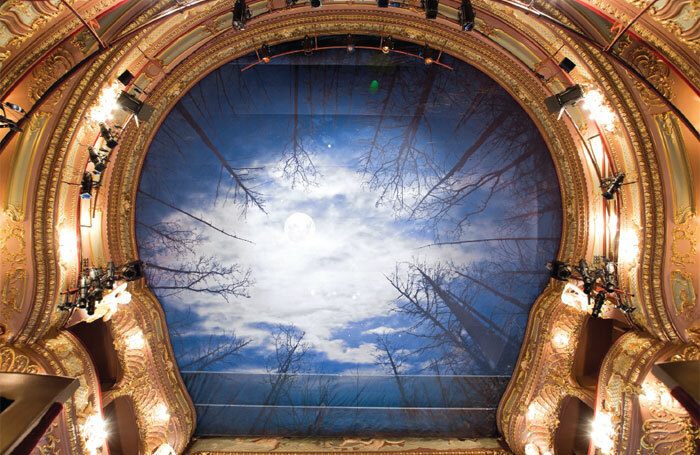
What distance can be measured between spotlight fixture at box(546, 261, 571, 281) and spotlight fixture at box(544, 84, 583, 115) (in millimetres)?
2842

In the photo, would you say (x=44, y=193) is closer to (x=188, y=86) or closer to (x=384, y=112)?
(x=188, y=86)

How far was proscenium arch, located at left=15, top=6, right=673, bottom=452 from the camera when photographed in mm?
5309

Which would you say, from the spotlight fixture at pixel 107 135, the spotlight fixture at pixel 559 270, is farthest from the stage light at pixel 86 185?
the spotlight fixture at pixel 559 270

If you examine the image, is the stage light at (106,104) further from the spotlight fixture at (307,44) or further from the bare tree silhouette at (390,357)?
the bare tree silhouette at (390,357)

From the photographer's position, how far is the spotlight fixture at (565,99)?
555 centimetres

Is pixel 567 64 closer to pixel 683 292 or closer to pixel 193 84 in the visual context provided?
pixel 683 292

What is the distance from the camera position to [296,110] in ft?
23.1

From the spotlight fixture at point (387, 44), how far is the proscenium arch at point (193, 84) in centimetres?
15

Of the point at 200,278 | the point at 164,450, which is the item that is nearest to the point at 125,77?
the point at 200,278

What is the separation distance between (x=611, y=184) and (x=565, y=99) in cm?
155

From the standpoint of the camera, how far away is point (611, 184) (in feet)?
18.1

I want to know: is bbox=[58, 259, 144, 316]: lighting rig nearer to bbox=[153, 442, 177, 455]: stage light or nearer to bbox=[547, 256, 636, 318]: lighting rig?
bbox=[153, 442, 177, 455]: stage light

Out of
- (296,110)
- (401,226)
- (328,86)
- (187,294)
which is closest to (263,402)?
(187,294)

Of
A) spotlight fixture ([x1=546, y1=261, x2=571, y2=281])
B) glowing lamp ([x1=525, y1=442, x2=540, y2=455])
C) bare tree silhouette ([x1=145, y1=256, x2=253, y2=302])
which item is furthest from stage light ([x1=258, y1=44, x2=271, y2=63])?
glowing lamp ([x1=525, y1=442, x2=540, y2=455])
